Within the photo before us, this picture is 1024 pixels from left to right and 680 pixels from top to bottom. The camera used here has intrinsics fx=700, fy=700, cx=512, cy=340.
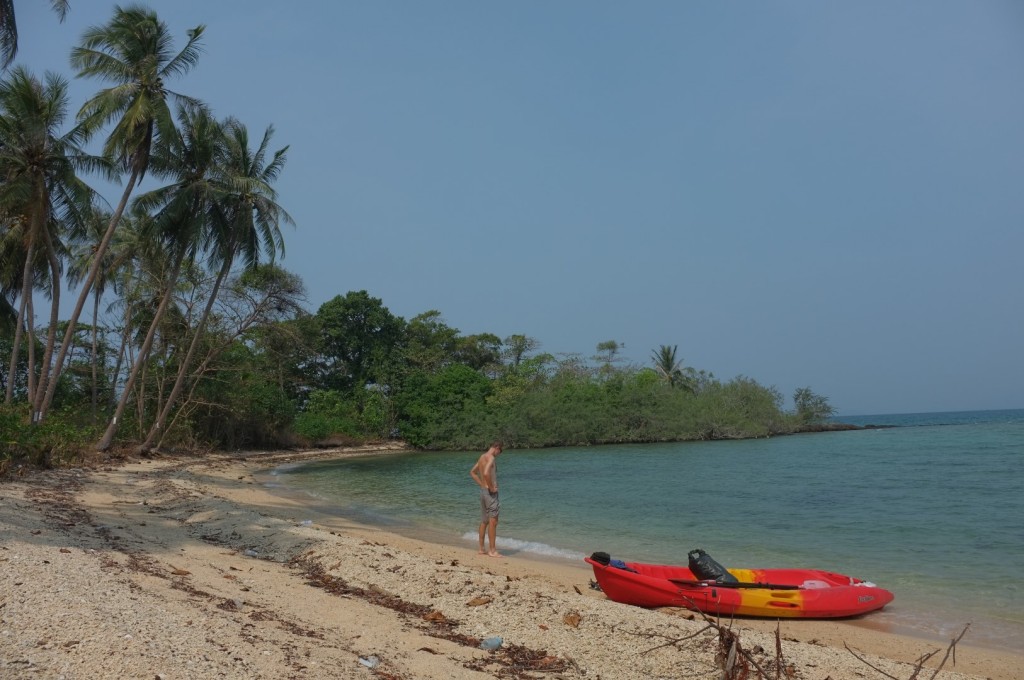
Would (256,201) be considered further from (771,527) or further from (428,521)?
(771,527)

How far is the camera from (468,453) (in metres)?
40.1

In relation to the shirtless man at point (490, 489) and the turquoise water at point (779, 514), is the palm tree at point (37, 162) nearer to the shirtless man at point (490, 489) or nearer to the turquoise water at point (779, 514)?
the turquoise water at point (779, 514)

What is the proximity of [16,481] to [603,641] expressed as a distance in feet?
38.1

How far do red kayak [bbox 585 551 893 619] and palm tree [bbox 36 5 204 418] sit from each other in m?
17.3

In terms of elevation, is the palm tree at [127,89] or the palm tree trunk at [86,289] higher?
the palm tree at [127,89]

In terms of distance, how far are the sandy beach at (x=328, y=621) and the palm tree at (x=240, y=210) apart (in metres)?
14.3

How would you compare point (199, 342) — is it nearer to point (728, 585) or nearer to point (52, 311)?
point (52, 311)

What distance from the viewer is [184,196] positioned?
21109mm

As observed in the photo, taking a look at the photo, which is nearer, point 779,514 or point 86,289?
point 779,514

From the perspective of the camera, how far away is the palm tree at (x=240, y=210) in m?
22.6

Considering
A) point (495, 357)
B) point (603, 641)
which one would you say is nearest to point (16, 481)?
point (603, 641)

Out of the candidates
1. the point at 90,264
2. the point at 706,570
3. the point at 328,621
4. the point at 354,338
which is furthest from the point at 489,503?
the point at 354,338

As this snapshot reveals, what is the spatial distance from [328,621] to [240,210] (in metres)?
20.1

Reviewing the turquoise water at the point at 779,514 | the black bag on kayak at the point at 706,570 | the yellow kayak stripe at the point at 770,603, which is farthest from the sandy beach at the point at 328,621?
the turquoise water at the point at 779,514
